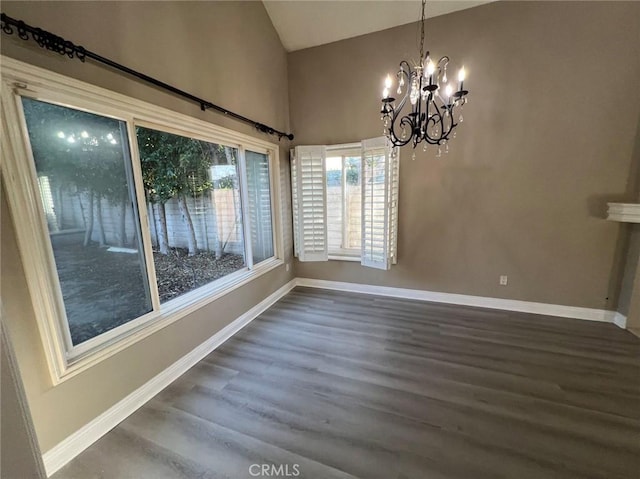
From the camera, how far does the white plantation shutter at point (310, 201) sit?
12.4ft

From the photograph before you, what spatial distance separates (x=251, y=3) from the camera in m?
3.04

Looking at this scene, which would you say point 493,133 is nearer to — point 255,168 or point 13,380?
point 255,168

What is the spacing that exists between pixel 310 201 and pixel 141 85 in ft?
7.61

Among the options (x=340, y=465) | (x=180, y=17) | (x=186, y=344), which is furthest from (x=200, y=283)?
(x=180, y=17)

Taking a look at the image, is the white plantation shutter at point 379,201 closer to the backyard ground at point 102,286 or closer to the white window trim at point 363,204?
the white window trim at point 363,204

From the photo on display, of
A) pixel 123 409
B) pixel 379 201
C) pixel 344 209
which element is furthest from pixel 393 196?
pixel 123 409

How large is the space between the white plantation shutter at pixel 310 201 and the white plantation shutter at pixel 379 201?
2.02 feet

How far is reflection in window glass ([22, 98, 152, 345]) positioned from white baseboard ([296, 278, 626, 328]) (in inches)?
106

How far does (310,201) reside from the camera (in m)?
3.86

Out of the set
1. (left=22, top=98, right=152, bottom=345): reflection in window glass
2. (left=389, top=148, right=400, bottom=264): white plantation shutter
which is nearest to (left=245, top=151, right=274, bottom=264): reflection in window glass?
(left=22, top=98, right=152, bottom=345): reflection in window glass

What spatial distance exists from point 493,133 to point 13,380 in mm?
4107

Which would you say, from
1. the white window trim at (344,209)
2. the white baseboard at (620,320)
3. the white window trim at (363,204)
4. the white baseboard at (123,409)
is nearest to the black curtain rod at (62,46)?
the white window trim at (363,204)

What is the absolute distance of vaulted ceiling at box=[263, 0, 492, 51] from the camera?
3064mm

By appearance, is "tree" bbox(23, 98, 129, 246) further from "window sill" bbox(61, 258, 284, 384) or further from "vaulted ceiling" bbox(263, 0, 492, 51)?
"vaulted ceiling" bbox(263, 0, 492, 51)
